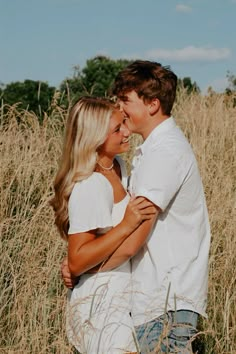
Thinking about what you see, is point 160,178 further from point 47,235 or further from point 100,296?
point 47,235

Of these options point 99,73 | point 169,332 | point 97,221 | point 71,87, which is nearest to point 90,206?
point 97,221

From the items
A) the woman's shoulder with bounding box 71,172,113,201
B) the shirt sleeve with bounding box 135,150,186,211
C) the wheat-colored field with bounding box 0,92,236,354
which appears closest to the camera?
the shirt sleeve with bounding box 135,150,186,211

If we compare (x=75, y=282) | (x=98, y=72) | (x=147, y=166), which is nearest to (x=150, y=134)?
(x=147, y=166)

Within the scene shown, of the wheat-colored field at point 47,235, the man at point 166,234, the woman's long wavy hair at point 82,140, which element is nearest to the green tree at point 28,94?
the wheat-colored field at point 47,235

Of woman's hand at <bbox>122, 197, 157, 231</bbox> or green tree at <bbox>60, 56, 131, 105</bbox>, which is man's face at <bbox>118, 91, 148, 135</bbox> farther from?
green tree at <bbox>60, 56, 131, 105</bbox>

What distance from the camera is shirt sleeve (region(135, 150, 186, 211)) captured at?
2.74 metres

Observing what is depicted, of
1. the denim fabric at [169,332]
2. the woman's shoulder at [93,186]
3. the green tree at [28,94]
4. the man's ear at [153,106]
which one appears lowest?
the denim fabric at [169,332]

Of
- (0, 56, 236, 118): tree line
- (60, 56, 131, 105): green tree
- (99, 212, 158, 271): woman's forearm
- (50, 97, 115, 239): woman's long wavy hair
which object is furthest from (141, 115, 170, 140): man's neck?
(60, 56, 131, 105): green tree

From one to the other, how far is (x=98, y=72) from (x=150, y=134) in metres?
8.05

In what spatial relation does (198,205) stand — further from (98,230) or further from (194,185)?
(98,230)

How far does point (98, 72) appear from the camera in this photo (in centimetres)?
1085

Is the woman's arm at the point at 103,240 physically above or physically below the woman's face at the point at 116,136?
below

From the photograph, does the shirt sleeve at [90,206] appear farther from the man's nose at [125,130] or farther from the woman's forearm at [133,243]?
the man's nose at [125,130]

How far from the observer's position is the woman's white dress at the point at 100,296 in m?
2.83
